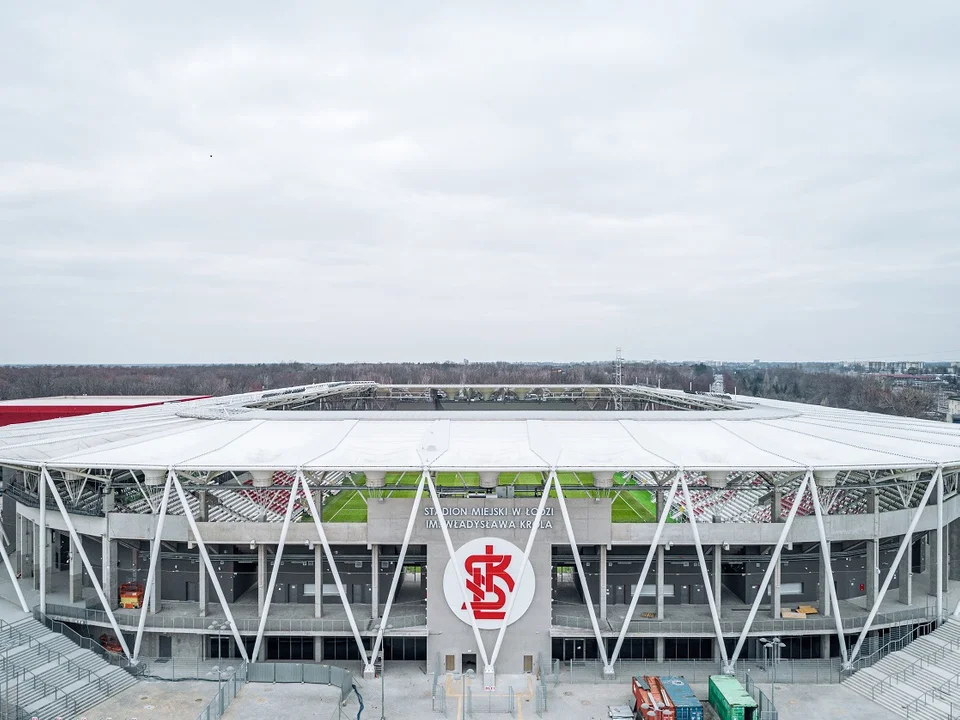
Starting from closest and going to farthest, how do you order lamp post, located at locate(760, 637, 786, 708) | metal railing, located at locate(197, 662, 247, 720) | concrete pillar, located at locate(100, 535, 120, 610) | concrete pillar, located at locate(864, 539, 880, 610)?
metal railing, located at locate(197, 662, 247, 720)
lamp post, located at locate(760, 637, 786, 708)
concrete pillar, located at locate(100, 535, 120, 610)
concrete pillar, located at locate(864, 539, 880, 610)

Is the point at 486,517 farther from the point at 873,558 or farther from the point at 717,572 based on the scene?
the point at 873,558

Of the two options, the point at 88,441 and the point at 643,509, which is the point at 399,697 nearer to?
the point at 88,441

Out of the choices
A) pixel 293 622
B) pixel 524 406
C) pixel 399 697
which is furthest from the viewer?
pixel 524 406

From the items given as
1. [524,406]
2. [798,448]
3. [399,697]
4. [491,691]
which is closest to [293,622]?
[399,697]

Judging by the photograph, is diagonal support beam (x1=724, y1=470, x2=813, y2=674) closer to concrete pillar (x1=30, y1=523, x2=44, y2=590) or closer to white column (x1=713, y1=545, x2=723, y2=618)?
white column (x1=713, y1=545, x2=723, y2=618)

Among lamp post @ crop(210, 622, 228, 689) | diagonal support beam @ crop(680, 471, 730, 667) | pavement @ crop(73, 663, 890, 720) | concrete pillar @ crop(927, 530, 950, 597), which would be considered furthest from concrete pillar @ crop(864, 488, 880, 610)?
lamp post @ crop(210, 622, 228, 689)

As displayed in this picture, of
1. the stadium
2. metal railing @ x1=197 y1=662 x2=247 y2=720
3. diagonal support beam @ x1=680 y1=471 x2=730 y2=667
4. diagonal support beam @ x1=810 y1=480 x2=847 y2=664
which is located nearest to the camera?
metal railing @ x1=197 y1=662 x2=247 y2=720
